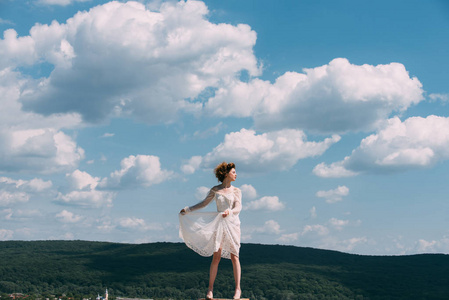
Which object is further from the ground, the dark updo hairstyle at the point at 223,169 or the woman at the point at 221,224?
the dark updo hairstyle at the point at 223,169

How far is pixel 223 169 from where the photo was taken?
1366cm

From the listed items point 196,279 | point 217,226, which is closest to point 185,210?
point 217,226

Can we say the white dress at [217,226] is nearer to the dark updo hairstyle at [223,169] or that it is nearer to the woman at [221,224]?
the woman at [221,224]

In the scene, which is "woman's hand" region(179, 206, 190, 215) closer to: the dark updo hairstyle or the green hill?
the dark updo hairstyle

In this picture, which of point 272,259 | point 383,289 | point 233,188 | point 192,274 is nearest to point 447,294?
point 383,289

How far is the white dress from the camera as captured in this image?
13.7 m

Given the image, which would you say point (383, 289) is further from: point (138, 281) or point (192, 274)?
point (138, 281)

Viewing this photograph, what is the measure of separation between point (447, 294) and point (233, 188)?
177137mm

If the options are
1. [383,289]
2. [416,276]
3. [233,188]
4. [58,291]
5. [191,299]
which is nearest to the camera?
[233,188]

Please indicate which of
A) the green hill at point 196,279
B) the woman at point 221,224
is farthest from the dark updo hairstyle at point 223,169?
the green hill at point 196,279

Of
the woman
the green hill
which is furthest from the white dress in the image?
the green hill

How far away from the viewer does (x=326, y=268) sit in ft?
648

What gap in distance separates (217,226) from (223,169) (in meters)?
1.45

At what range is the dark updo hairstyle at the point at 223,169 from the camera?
1361 cm
